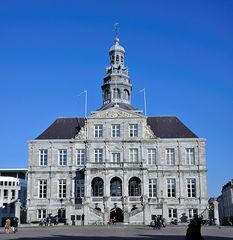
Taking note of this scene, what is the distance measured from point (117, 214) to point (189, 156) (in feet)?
43.8

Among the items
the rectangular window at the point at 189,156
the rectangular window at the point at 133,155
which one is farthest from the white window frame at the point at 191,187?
the rectangular window at the point at 133,155

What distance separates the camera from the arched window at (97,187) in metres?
61.9

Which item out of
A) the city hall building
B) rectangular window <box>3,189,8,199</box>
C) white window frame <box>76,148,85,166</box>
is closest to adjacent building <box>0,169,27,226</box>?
rectangular window <box>3,189,8,199</box>

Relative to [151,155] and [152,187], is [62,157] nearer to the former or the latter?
[151,155]

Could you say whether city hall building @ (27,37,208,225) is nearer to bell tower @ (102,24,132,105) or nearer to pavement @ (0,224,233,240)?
bell tower @ (102,24,132,105)

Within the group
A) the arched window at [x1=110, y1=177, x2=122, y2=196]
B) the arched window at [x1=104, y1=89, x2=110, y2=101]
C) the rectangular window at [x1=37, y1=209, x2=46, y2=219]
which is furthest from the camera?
the arched window at [x1=104, y1=89, x2=110, y2=101]

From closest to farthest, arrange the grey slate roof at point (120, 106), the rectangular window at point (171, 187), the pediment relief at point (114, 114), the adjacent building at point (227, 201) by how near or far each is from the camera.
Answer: the rectangular window at point (171, 187) → the pediment relief at point (114, 114) → the grey slate roof at point (120, 106) → the adjacent building at point (227, 201)

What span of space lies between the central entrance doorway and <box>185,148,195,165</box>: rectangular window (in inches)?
482

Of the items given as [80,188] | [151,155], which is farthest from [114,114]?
[80,188]

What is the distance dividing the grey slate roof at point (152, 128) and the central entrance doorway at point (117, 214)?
12804mm

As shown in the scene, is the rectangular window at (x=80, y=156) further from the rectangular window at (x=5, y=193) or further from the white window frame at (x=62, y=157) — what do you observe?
the rectangular window at (x=5, y=193)

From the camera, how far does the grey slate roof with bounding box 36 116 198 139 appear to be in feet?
218

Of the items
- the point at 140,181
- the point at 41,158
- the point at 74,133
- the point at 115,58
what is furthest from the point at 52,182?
the point at 115,58

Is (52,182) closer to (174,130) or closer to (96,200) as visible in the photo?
(96,200)
